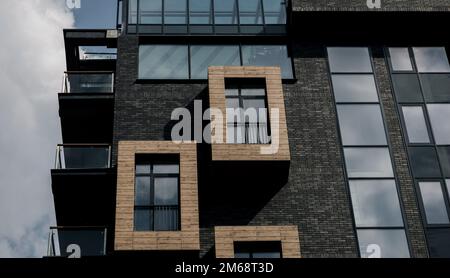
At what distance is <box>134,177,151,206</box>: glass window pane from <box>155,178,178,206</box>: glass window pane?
256 mm

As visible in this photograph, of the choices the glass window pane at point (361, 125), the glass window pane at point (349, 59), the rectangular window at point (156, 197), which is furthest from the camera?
the glass window pane at point (349, 59)

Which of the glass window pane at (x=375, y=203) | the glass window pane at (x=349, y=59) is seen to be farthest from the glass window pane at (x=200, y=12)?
the glass window pane at (x=375, y=203)

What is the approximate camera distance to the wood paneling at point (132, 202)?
18453 mm

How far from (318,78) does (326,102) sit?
0.99 meters

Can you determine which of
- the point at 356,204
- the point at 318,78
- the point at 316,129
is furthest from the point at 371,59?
the point at 356,204

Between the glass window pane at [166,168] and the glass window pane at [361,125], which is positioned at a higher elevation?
the glass window pane at [361,125]

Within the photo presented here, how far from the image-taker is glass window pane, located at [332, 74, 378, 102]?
22406 mm

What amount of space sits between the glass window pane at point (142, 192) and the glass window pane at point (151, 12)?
6720mm

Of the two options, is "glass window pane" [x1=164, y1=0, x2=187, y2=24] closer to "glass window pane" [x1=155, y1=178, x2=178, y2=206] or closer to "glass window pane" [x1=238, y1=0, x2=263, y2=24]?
"glass window pane" [x1=238, y1=0, x2=263, y2=24]

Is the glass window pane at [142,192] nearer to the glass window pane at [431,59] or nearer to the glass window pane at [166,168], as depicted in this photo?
the glass window pane at [166,168]

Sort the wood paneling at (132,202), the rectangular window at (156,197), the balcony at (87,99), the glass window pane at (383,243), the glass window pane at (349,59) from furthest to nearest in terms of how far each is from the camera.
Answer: the glass window pane at (349,59) < the balcony at (87,99) < the glass window pane at (383,243) < the rectangular window at (156,197) < the wood paneling at (132,202)

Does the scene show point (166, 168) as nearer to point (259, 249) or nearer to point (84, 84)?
point (259, 249)

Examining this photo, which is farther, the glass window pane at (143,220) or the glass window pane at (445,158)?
the glass window pane at (445,158)
